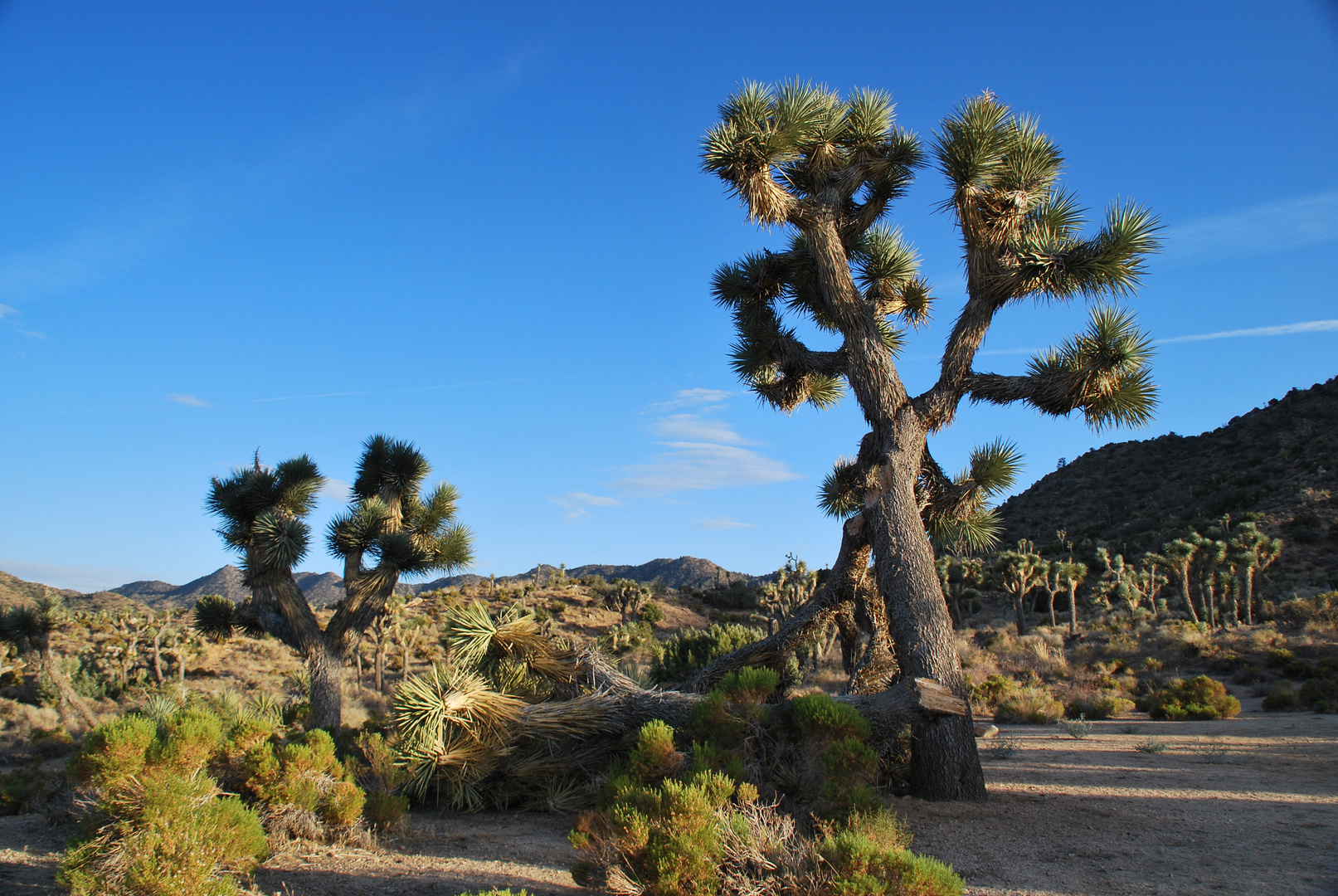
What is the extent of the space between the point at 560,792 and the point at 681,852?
13.6 feet

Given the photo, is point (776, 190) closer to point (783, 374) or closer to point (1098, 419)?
point (783, 374)

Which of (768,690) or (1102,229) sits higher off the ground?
(1102,229)

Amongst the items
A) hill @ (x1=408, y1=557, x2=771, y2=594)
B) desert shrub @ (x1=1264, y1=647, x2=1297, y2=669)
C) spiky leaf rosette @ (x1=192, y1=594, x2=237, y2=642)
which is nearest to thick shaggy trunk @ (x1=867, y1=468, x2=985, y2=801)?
spiky leaf rosette @ (x1=192, y1=594, x2=237, y2=642)

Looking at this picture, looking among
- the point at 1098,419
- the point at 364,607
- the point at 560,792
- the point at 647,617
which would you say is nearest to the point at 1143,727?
the point at 1098,419

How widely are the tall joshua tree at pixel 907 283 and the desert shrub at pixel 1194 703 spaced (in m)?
7.43

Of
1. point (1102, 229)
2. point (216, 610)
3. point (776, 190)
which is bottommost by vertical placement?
point (216, 610)

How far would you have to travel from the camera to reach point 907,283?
417 inches

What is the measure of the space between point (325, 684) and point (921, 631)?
10709mm

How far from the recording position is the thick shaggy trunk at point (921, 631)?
710 cm

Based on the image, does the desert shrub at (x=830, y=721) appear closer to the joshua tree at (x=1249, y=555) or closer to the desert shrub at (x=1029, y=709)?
the desert shrub at (x=1029, y=709)

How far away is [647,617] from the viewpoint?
3328 cm

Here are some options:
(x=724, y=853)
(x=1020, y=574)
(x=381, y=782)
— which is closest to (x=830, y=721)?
(x=724, y=853)

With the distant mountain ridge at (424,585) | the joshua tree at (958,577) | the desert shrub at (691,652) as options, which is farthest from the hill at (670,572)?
the desert shrub at (691,652)

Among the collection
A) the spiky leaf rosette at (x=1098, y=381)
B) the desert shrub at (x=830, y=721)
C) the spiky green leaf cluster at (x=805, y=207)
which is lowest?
the desert shrub at (x=830, y=721)
